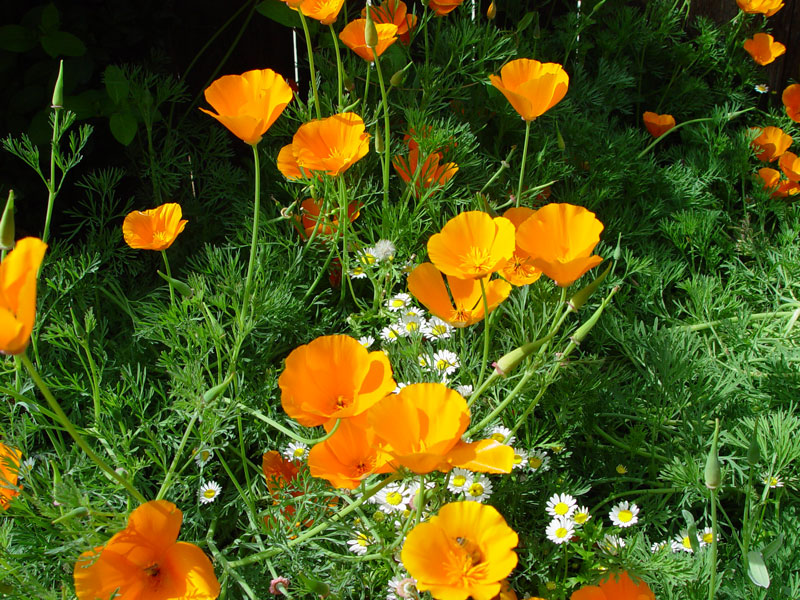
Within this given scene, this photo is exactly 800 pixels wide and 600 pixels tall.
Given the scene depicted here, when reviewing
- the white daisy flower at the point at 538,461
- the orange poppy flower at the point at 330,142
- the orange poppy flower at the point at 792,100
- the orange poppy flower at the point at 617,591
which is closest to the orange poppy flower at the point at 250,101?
the orange poppy flower at the point at 330,142

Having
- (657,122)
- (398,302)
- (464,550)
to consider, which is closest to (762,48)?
(657,122)

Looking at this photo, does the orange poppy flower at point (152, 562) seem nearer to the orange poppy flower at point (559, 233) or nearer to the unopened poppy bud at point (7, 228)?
the unopened poppy bud at point (7, 228)

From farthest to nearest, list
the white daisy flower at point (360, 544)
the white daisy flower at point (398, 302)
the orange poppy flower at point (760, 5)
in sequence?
the orange poppy flower at point (760, 5)
the white daisy flower at point (398, 302)
the white daisy flower at point (360, 544)

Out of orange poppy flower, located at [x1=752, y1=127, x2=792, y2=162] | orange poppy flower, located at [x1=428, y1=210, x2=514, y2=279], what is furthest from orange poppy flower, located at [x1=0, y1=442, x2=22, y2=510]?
orange poppy flower, located at [x1=752, y1=127, x2=792, y2=162]

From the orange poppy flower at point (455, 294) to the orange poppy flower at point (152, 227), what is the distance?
0.47 metres

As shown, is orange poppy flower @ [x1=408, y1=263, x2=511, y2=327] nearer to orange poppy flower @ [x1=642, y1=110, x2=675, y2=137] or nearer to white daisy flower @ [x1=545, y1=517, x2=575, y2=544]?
white daisy flower @ [x1=545, y1=517, x2=575, y2=544]

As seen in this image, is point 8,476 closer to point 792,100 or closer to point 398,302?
point 398,302

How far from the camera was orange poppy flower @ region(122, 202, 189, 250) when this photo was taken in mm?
1345

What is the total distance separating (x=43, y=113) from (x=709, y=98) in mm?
2233

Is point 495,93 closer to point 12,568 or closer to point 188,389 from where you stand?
point 188,389

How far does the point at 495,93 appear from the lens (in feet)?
6.86

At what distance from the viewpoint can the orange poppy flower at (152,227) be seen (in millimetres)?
1345

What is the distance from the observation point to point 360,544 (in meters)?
1.17

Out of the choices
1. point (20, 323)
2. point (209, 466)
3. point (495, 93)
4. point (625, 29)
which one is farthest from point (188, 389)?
point (625, 29)
